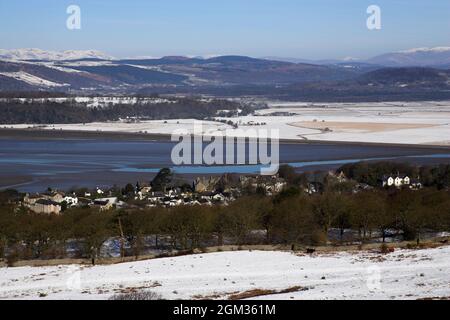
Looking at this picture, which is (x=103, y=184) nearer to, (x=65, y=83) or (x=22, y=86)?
(x=22, y=86)

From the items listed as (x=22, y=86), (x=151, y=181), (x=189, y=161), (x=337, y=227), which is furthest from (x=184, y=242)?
(x=22, y=86)

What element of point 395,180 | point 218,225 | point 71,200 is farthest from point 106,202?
point 395,180

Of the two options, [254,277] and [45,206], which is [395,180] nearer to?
[45,206]

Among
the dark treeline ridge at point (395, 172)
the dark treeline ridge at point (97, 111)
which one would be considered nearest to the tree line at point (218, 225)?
the dark treeline ridge at point (395, 172)

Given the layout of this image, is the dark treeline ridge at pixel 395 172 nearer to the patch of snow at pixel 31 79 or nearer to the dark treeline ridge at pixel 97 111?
the dark treeline ridge at pixel 97 111

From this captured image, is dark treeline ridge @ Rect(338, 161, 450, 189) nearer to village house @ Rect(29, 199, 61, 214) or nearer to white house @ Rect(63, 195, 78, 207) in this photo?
white house @ Rect(63, 195, 78, 207)

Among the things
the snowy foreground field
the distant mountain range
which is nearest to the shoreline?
the snowy foreground field
